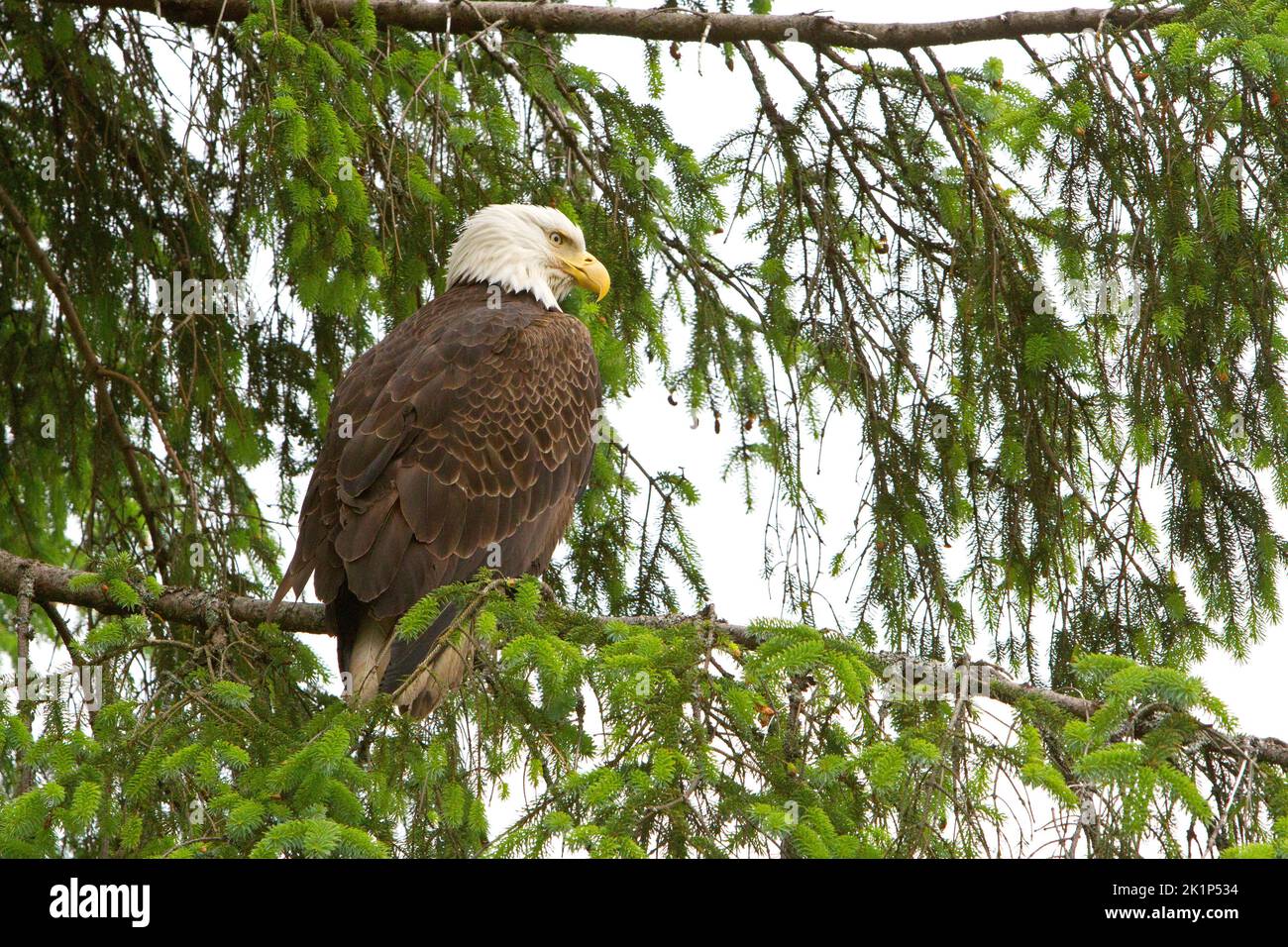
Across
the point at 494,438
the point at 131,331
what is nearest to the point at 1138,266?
the point at 494,438

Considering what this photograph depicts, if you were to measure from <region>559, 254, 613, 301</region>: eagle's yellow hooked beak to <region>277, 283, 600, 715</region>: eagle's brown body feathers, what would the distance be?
0.18 m

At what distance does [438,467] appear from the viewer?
478 cm

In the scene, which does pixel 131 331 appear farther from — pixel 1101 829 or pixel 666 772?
pixel 1101 829

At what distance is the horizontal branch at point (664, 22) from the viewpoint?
459 cm

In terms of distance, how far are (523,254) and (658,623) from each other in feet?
8.26

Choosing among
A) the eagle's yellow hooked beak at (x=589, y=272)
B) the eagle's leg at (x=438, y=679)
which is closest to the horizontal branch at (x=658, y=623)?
the eagle's leg at (x=438, y=679)

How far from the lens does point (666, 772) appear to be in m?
2.74

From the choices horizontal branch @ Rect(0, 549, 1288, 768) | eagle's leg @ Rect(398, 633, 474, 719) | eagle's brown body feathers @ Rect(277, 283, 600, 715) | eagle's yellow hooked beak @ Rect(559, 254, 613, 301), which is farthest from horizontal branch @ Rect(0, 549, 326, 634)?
eagle's yellow hooked beak @ Rect(559, 254, 613, 301)

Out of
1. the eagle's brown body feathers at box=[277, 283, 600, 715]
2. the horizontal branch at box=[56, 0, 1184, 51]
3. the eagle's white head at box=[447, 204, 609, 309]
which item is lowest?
the eagle's brown body feathers at box=[277, 283, 600, 715]

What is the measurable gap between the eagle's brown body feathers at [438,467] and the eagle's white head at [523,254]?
33 cm

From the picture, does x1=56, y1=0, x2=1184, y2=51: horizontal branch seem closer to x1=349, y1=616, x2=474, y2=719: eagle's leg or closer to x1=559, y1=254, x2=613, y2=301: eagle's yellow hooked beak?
x1=559, y1=254, x2=613, y2=301: eagle's yellow hooked beak

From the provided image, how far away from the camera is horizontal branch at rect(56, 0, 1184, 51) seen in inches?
181

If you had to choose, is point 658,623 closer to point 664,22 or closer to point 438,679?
point 438,679

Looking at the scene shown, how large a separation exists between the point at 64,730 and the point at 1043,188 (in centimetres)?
324
